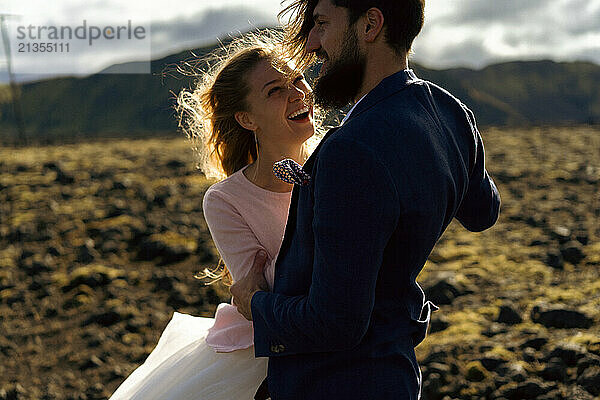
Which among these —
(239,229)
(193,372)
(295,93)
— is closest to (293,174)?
(239,229)

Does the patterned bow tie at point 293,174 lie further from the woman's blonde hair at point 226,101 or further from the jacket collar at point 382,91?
the woman's blonde hair at point 226,101

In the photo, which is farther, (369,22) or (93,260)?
(93,260)

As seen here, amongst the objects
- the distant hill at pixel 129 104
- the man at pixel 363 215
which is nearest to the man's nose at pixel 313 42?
the man at pixel 363 215

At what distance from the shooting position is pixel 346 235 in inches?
75.6

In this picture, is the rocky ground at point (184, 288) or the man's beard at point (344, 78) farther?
the rocky ground at point (184, 288)

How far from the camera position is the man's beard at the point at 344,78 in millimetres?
2209

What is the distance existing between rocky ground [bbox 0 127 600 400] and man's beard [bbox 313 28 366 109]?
4.31 m

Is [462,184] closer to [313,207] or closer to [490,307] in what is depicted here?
[313,207]

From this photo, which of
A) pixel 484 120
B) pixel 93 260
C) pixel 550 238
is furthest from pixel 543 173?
pixel 484 120

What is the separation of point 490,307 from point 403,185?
7.23 meters

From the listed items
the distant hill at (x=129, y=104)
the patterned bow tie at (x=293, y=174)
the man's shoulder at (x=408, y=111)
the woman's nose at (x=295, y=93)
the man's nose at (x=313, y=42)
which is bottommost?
the distant hill at (x=129, y=104)

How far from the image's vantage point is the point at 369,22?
2.18 meters

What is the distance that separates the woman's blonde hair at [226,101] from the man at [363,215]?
23.0 inches

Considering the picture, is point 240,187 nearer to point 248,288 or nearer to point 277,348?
point 248,288
